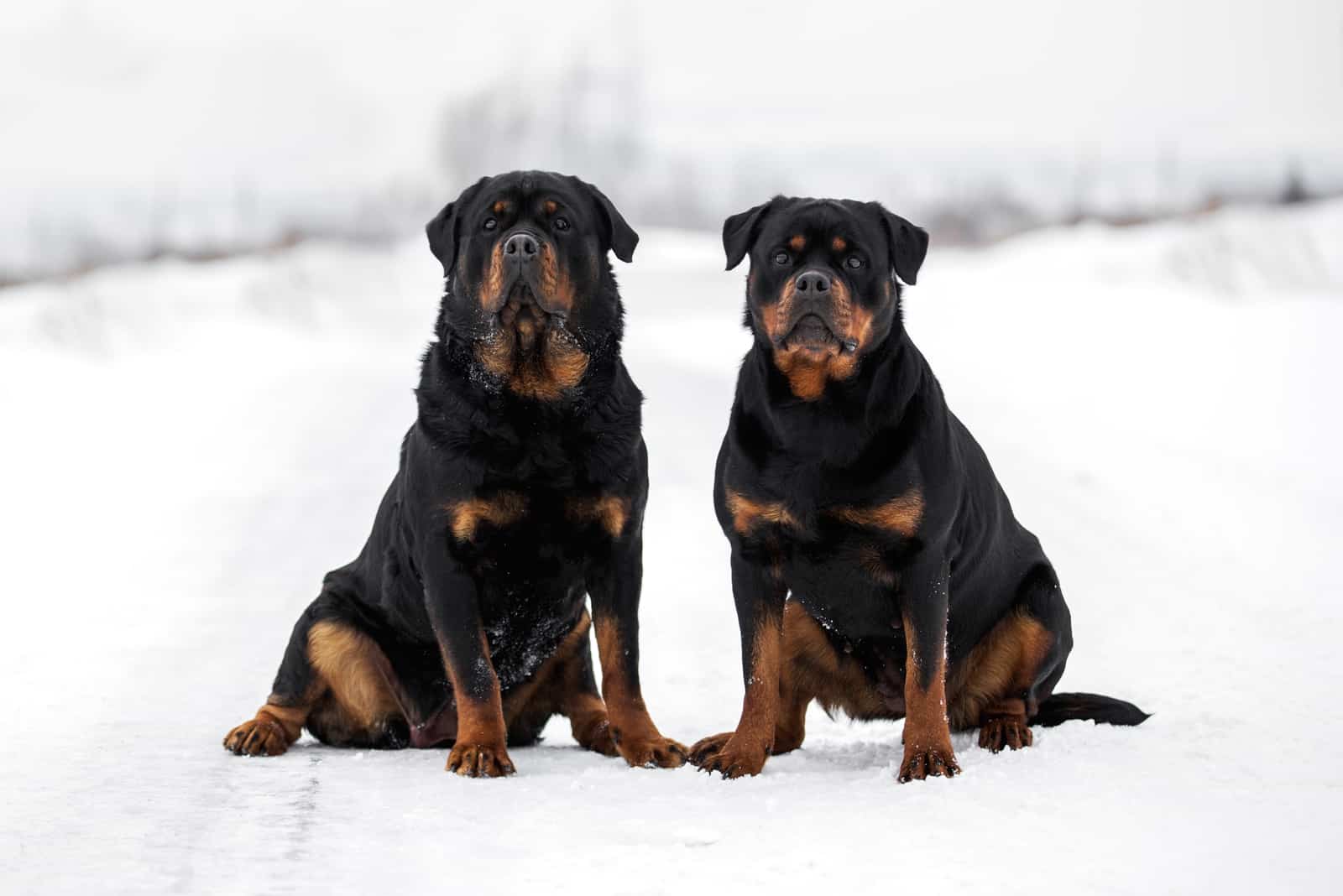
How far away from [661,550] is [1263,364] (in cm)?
654

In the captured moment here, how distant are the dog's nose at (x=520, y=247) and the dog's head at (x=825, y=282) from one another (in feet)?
2.25

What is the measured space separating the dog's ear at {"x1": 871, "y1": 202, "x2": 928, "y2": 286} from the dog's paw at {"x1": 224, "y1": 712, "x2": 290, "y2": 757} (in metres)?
2.51

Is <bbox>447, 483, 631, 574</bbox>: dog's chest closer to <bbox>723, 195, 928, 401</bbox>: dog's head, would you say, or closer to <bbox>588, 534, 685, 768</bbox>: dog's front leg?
<bbox>588, 534, 685, 768</bbox>: dog's front leg

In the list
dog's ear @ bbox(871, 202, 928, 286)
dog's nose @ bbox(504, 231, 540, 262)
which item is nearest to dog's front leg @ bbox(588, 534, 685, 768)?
dog's nose @ bbox(504, 231, 540, 262)

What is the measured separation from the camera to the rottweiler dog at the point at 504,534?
4281 millimetres

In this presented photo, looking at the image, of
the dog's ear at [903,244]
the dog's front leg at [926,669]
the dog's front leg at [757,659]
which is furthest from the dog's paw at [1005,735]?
the dog's ear at [903,244]

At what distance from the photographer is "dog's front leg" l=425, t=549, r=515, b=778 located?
4.20 metres

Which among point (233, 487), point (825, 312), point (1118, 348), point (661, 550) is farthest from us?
point (1118, 348)

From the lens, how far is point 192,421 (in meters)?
11.8

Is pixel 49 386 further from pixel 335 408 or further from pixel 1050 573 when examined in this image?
pixel 1050 573

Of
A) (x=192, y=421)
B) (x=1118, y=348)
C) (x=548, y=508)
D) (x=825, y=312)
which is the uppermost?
(x=825, y=312)

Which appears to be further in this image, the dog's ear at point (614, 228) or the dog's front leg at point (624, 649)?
the dog's ear at point (614, 228)

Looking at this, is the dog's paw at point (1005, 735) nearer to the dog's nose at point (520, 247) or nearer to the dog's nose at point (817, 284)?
the dog's nose at point (817, 284)

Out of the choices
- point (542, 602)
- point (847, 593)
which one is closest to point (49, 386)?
point (542, 602)
